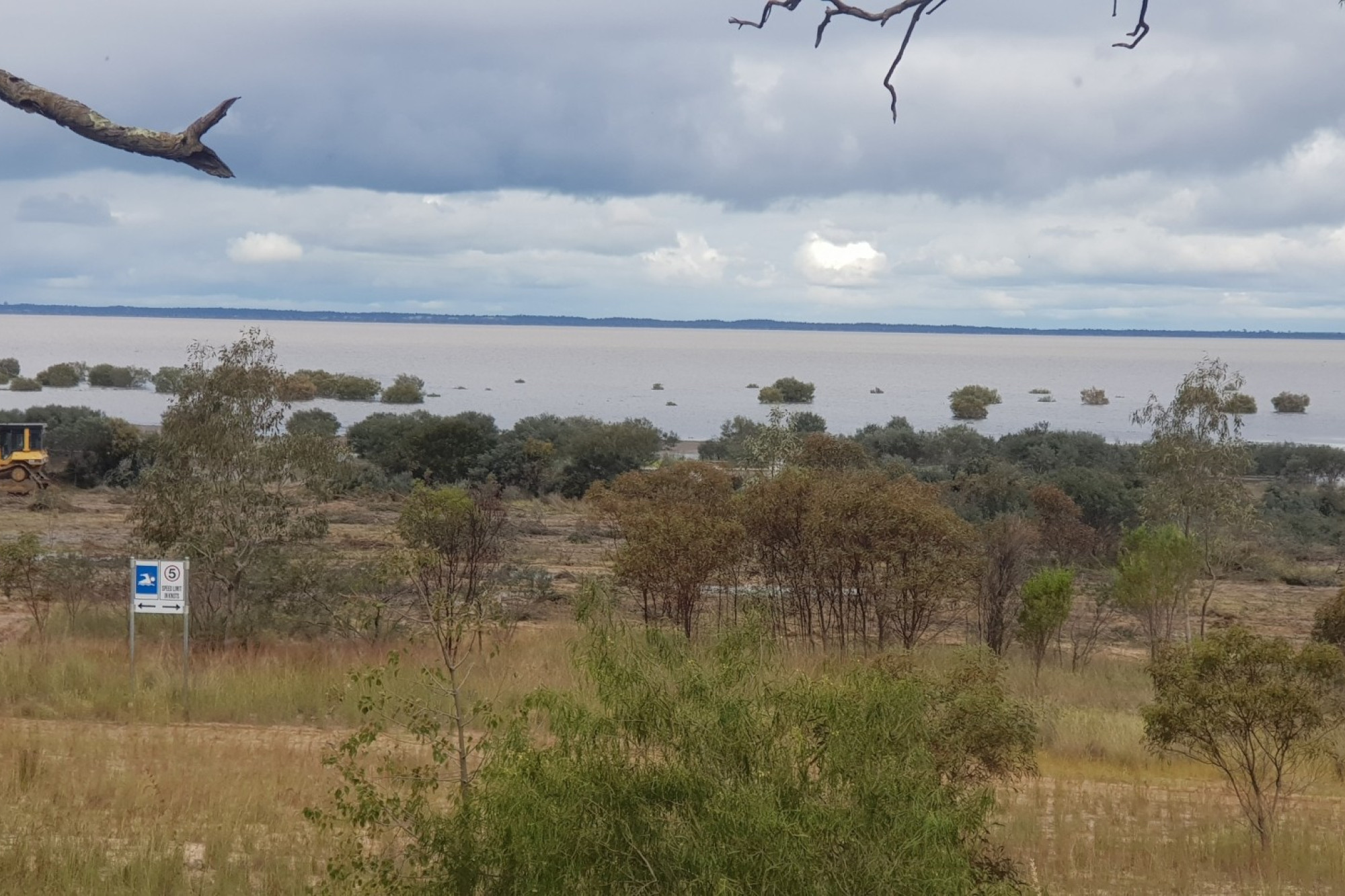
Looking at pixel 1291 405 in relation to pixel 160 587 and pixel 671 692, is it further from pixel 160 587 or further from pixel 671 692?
pixel 671 692

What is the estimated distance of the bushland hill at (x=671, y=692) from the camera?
6.43m

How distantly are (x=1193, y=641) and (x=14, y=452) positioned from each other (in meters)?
40.0

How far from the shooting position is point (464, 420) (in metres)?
54.6

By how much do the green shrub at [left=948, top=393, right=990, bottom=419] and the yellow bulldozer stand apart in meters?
65.6

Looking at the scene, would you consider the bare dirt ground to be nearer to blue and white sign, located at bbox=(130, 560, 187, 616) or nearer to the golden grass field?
the golden grass field

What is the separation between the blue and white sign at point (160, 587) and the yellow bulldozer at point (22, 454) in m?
31.5

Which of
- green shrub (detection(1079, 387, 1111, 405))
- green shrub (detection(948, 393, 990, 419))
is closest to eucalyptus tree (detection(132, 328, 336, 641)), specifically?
green shrub (detection(948, 393, 990, 419))

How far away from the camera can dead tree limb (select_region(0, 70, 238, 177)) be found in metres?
4.77

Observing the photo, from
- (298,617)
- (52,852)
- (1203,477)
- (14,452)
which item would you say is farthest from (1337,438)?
(52,852)

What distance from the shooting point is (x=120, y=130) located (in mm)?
5066

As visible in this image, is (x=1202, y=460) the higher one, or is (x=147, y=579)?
(x=1202, y=460)

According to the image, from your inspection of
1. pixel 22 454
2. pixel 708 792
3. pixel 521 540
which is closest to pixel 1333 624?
A: pixel 708 792

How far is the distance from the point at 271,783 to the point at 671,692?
6729 millimetres

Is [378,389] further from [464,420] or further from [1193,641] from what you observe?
[1193,641]
